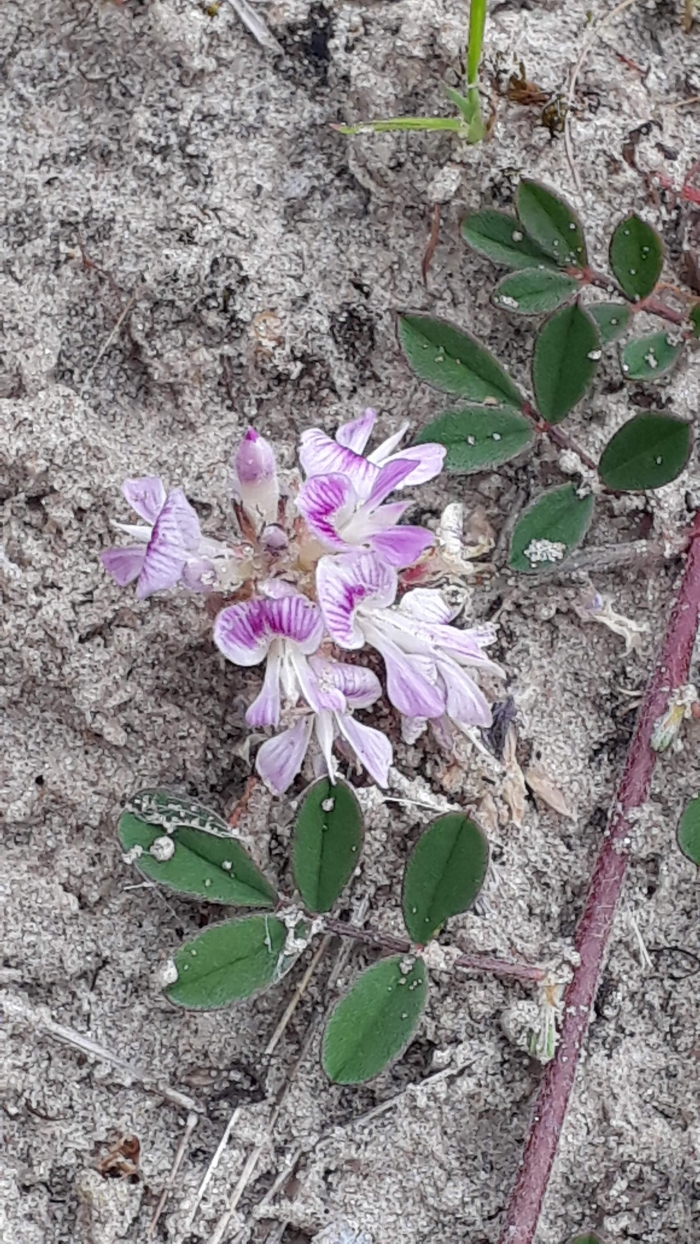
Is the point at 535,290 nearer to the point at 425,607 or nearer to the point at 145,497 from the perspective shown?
the point at 425,607

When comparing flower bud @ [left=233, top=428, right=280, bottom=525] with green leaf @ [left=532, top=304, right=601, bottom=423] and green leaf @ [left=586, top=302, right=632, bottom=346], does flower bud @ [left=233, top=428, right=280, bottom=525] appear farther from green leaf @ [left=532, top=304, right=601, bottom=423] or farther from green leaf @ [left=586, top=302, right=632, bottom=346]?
green leaf @ [left=586, top=302, right=632, bottom=346]

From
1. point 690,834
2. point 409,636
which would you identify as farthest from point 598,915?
point 409,636

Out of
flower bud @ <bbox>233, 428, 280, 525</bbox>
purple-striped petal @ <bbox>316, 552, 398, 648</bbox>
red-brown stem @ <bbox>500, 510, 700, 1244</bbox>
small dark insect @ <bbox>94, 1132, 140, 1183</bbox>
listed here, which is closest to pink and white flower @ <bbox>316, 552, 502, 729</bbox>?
purple-striped petal @ <bbox>316, 552, 398, 648</bbox>

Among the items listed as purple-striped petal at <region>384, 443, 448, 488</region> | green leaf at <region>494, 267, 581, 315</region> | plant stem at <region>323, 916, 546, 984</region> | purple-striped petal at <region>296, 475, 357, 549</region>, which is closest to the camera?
purple-striped petal at <region>296, 475, 357, 549</region>

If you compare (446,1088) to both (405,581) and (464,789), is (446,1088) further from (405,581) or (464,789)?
(405,581)

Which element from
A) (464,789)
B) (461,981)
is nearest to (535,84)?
(464,789)
